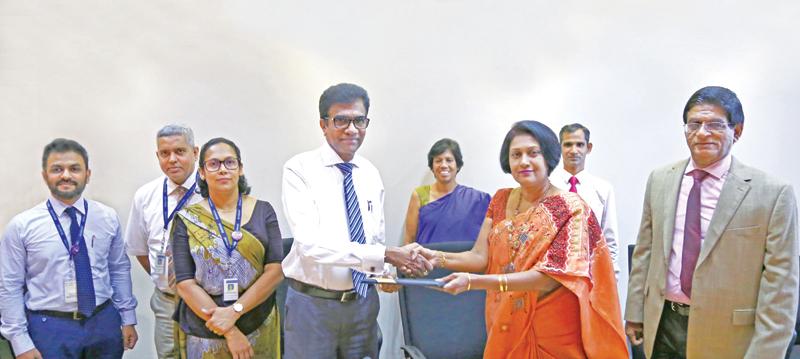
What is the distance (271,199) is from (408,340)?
58.4 inches

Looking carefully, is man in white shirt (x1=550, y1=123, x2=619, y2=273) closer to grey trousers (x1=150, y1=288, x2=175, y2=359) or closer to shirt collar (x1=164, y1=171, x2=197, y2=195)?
shirt collar (x1=164, y1=171, x2=197, y2=195)

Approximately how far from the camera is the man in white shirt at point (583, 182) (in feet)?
10.7

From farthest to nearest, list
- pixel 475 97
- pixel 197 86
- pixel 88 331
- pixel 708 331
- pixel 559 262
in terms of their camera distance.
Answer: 1. pixel 475 97
2. pixel 197 86
3. pixel 88 331
4. pixel 708 331
5. pixel 559 262

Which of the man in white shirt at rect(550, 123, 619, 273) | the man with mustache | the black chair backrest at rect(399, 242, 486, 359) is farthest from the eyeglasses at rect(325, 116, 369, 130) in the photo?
the man in white shirt at rect(550, 123, 619, 273)

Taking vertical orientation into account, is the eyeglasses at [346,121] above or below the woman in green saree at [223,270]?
above

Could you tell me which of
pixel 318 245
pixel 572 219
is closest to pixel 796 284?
pixel 572 219

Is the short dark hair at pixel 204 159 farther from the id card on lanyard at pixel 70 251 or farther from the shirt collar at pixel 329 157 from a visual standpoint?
the id card on lanyard at pixel 70 251

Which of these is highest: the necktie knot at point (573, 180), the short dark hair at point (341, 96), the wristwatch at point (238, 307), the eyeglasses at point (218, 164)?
the short dark hair at point (341, 96)

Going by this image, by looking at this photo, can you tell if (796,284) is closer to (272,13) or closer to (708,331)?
(708,331)

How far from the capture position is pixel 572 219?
1.74 metres

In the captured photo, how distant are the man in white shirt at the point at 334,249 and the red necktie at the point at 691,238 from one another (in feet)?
3.02

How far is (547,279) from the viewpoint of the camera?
67.6 inches

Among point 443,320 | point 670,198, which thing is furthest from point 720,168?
point 443,320

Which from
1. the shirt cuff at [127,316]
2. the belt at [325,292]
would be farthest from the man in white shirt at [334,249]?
the shirt cuff at [127,316]
